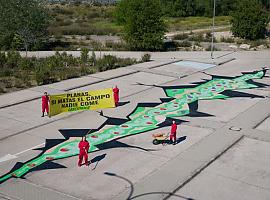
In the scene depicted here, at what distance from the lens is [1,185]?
13469 millimetres

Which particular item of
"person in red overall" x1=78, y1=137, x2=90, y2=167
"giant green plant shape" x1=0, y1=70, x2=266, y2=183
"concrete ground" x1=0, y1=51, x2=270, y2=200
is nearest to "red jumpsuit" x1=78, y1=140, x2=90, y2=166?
"person in red overall" x1=78, y1=137, x2=90, y2=167

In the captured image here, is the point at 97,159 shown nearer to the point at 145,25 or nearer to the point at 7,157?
the point at 7,157

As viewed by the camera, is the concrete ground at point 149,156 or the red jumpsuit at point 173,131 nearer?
the concrete ground at point 149,156

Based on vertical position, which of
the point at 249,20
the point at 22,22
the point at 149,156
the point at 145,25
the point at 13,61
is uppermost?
the point at 22,22

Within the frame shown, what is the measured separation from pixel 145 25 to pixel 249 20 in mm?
13093

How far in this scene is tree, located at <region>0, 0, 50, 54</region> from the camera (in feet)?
121

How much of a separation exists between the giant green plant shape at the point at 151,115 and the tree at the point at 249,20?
16.9 metres

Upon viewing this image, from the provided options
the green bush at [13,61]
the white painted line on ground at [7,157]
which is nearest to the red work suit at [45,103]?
the white painted line on ground at [7,157]

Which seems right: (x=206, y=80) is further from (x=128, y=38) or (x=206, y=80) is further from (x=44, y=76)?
(x=128, y=38)

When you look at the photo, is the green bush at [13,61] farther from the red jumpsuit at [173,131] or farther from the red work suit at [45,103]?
the red jumpsuit at [173,131]

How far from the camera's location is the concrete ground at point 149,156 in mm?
13234

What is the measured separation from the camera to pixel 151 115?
20391 millimetres

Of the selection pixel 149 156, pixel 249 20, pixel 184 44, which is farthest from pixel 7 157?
pixel 249 20

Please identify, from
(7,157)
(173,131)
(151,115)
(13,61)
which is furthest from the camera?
(13,61)
